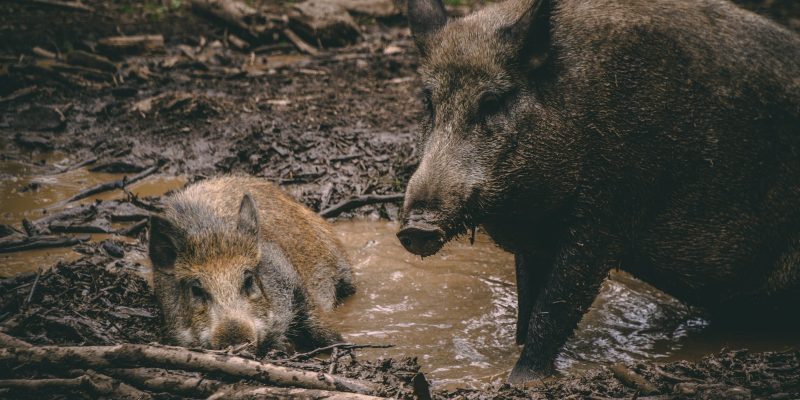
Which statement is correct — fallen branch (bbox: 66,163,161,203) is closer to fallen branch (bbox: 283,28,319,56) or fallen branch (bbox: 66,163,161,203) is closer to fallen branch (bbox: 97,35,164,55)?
fallen branch (bbox: 97,35,164,55)

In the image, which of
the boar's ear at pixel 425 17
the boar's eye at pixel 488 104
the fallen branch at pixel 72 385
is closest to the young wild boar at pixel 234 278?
the fallen branch at pixel 72 385

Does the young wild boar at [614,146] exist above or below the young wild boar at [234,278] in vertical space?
above

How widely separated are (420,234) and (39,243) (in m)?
4.02

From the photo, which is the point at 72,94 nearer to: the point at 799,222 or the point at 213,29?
the point at 213,29

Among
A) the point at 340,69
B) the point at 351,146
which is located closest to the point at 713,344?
the point at 351,146

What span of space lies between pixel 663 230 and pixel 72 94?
8.41 meters

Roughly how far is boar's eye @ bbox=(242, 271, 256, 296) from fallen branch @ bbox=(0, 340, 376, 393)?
1163 millimetres

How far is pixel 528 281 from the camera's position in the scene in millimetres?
5270

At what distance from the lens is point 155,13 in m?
14.7

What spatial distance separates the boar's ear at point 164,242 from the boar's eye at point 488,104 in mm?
2176

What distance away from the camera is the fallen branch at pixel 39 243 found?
646cm

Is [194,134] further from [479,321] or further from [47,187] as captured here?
[479,321]

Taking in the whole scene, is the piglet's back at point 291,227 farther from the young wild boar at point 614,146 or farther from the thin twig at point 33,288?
the young wild boar at point 614,146

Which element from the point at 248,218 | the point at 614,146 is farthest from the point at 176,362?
the point at 614,146
